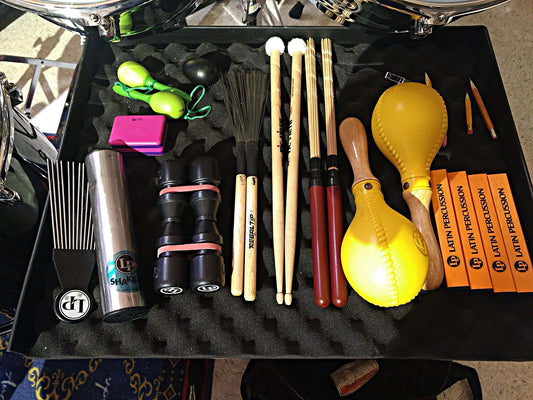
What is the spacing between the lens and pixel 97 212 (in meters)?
0.67

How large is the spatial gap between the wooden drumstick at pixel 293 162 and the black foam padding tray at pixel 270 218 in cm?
3

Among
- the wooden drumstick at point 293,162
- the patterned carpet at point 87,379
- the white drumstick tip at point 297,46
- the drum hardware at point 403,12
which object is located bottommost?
the patterned carpet at point 87,379

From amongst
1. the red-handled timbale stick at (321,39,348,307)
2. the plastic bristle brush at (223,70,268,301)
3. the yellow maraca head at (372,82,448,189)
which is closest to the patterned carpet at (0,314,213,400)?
the plastic bristle brush at (223,70,268,301)

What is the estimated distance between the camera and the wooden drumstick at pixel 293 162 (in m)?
0.67

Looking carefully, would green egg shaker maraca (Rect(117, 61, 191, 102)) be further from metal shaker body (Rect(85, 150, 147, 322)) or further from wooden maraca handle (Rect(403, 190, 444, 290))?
wooden maraca handle (Rect(403, 190, 444, 290))

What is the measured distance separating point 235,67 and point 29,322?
2.04 ft

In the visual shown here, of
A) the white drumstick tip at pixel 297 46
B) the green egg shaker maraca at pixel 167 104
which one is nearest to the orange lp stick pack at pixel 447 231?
the white drumstick tip at pixel 297 46

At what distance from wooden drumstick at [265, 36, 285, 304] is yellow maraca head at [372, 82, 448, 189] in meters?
0.20

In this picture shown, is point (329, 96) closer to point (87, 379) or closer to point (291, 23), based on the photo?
point (87, 379)

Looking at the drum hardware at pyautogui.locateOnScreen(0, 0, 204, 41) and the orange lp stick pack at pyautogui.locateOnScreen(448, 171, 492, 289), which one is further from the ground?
the drum hardware at pyautogui.locateOnScreen(0, 0, 204, 41)

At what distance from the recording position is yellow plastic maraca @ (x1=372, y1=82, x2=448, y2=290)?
683 mm

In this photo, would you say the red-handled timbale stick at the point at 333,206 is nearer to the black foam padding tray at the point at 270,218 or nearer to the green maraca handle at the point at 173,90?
the black foam padding tray at the point at 270,218

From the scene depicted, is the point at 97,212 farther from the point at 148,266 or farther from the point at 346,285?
the point at 346,285

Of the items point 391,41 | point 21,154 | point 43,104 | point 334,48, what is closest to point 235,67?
point 334,48
